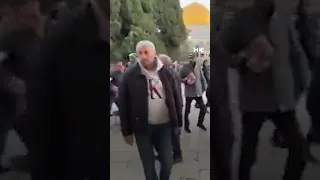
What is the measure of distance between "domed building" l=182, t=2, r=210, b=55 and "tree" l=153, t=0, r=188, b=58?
1.5 inches

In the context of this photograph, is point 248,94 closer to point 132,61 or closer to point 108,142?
point 132,61

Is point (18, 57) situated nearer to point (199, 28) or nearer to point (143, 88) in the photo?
point (143, 88)

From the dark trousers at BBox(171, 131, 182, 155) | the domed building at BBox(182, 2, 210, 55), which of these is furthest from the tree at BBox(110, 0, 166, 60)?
the dark trousers at BBox(171, 131, 182, 155)

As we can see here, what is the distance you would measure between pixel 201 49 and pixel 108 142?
1.72 ft

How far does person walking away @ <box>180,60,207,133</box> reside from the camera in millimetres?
1614

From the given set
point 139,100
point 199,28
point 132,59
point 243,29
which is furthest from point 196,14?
point 139,100

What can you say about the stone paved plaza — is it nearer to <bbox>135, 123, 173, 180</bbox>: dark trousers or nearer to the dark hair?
<bbox>135, 123, 173, 180</bbox>: dark trousers

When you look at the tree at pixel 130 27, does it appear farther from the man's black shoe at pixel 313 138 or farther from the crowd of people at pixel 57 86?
the man's black shoe at pixel 313 138

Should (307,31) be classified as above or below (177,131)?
above

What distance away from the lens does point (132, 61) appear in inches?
65.3

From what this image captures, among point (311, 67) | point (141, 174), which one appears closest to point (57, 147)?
point (141, 174)

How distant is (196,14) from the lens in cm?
161

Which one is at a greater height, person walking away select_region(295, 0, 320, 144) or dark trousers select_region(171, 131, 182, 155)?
person walking away select_region(295, 0, 320, 144)

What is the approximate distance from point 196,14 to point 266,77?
37 cm
